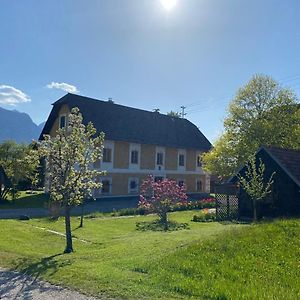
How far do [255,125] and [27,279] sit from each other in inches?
1077

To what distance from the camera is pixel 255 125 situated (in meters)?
31.7

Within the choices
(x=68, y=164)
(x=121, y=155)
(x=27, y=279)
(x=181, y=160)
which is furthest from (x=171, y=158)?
(x=27, y=279)

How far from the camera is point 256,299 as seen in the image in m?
6.03

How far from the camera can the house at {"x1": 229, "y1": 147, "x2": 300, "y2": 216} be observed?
57.5 feet

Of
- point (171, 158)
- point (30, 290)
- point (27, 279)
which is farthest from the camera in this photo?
point (171, 158)

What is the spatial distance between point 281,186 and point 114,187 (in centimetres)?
2178

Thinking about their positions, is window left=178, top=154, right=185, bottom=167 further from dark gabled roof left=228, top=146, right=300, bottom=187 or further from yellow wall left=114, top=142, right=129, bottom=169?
dark gabled roof left=228, top=146, right=300, bottom=187

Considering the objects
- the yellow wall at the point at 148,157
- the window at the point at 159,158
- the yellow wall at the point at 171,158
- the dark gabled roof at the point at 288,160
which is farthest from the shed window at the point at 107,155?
the dark gabled roof at the point at 288,160

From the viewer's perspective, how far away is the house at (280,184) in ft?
57.5

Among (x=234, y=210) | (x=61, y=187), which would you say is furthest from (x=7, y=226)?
(x=234, y=210)

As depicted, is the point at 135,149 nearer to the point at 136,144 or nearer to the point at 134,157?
the point at 136,144

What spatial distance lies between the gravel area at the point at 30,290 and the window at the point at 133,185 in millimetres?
30774

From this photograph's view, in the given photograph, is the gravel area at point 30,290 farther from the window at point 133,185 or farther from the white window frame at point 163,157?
the white window frame at point 163,157

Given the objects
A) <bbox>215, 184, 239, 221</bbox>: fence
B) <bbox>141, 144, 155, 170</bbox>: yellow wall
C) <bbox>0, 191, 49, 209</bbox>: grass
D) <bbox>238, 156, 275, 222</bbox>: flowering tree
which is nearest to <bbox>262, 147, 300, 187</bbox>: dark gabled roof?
<bbox>238, 156, 275, 222</bbox>: flowering tree
